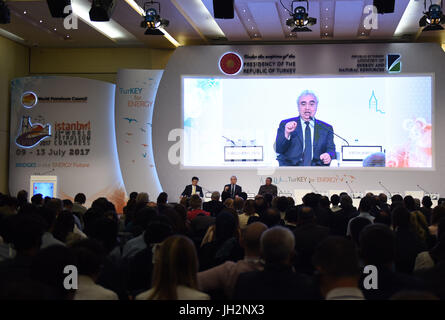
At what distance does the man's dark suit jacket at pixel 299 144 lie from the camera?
1245cm

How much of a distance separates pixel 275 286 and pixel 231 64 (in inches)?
426

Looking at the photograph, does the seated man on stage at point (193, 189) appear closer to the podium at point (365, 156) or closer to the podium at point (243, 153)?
the podium at point (243, 153)

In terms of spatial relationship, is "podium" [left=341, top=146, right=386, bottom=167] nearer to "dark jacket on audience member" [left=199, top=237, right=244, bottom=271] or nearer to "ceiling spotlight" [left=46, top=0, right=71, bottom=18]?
"ceiling spotlight" [left=46, top=0, right=71, bottom=18]

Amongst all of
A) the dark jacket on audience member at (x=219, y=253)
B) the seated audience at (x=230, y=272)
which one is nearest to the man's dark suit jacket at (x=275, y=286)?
the seated audience at (x=230, y=272)

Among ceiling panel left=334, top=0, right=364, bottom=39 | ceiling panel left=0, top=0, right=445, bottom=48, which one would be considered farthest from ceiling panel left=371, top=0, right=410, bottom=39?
ceiling panel left=334, top=0, right=364, bottom=39

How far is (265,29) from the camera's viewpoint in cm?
1212

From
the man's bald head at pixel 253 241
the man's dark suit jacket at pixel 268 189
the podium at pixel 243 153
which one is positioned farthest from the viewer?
the podium at pixel 243 153

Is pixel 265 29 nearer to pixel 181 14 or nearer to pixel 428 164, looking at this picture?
pixel 181 14

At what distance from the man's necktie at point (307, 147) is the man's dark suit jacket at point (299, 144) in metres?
0.07

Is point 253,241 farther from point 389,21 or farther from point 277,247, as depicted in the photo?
point 389,21

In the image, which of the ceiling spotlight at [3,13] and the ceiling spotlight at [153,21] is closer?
the ceiling spotlight at [3,13]

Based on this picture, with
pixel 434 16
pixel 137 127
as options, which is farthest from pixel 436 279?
pixel 137 127

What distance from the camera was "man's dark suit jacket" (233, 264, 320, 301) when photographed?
239 centimetres
